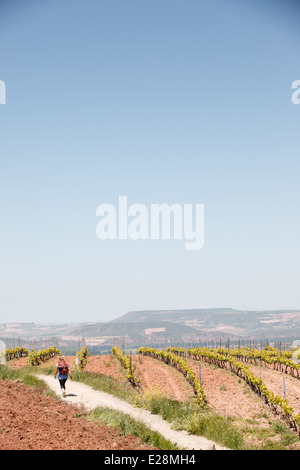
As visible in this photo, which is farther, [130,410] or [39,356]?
[39,356]

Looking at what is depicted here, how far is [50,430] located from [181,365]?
22088mm

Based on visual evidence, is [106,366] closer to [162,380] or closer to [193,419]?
[162,380]

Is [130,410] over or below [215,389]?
over

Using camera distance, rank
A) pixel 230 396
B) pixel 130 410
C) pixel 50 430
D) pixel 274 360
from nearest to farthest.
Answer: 1. pixel 50 430
2. pixel 130 410
3. pixel 230 396
4. pixel 274 360

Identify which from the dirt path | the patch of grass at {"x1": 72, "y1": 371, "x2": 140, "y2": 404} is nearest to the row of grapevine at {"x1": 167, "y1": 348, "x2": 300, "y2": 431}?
the dirt path

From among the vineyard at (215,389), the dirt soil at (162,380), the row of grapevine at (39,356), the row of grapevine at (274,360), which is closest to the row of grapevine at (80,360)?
the vineyard at (215,389)

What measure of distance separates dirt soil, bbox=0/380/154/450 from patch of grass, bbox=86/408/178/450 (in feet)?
1.06

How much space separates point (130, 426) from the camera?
12617mm

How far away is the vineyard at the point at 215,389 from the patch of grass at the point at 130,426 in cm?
212

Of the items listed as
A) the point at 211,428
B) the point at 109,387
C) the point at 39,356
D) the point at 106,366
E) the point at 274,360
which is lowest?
the point at 39,356

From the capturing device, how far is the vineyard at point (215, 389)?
16.0 metres

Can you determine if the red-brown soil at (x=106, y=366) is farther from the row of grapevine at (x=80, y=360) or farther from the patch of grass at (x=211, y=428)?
the patch of grass at (x=211, y=428)

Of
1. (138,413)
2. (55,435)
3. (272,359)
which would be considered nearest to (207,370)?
(272,359)

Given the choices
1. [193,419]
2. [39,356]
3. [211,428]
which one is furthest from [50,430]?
[39,356]
